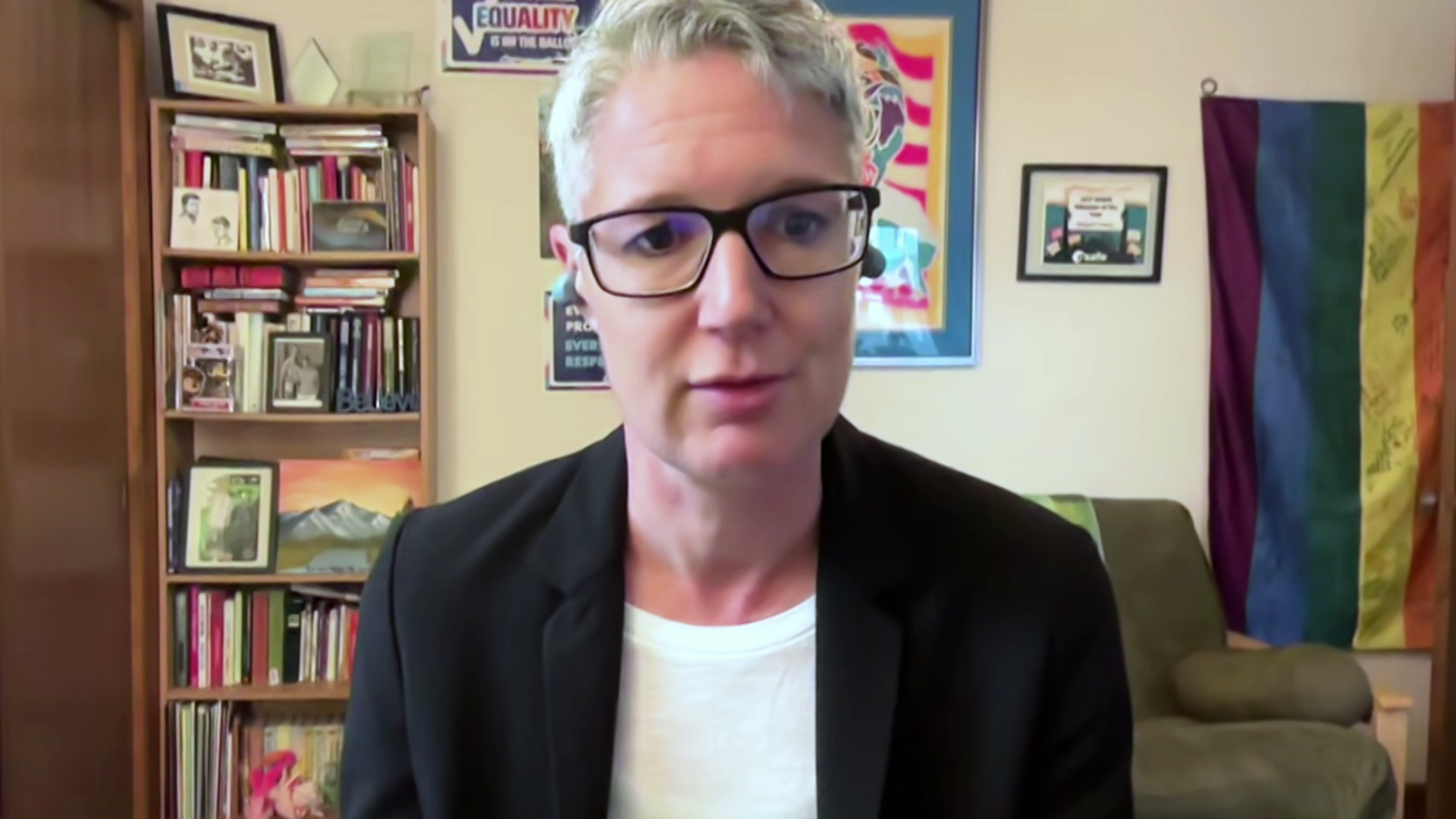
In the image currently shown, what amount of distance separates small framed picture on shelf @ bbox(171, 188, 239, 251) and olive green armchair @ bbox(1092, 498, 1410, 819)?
2.31 m


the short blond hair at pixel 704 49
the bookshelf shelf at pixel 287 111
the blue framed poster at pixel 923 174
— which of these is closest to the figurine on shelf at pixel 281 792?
the bookshelf shelf at pixel 287 111

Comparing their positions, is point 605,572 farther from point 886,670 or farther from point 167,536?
point 167,536

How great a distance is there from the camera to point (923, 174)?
300 centimetres

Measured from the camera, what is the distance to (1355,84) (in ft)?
9.95

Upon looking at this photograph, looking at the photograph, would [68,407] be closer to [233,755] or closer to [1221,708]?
[233,755]

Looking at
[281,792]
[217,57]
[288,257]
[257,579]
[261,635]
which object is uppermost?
[217,57]

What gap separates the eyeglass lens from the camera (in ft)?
2.75

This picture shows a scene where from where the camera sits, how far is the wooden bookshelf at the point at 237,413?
2.71 meters

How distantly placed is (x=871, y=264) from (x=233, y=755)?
251 cm

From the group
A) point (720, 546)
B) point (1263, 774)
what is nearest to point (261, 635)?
point (720, 546)

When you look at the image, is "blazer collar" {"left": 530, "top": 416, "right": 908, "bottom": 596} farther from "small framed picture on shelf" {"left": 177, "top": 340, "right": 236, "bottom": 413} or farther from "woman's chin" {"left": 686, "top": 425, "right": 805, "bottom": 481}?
"small framed picture on shelf" {"left": 177, "top": 340, "right": 236, "bottom": 413}

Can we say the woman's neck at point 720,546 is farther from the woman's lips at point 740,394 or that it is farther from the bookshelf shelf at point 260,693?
the bookshelf shelf at point 260,693

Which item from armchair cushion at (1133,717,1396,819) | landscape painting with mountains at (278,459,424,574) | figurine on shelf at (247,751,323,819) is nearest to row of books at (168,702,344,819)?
figurine on shelf at (247,751,323,819)

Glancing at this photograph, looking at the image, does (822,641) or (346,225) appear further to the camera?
(346,225)
